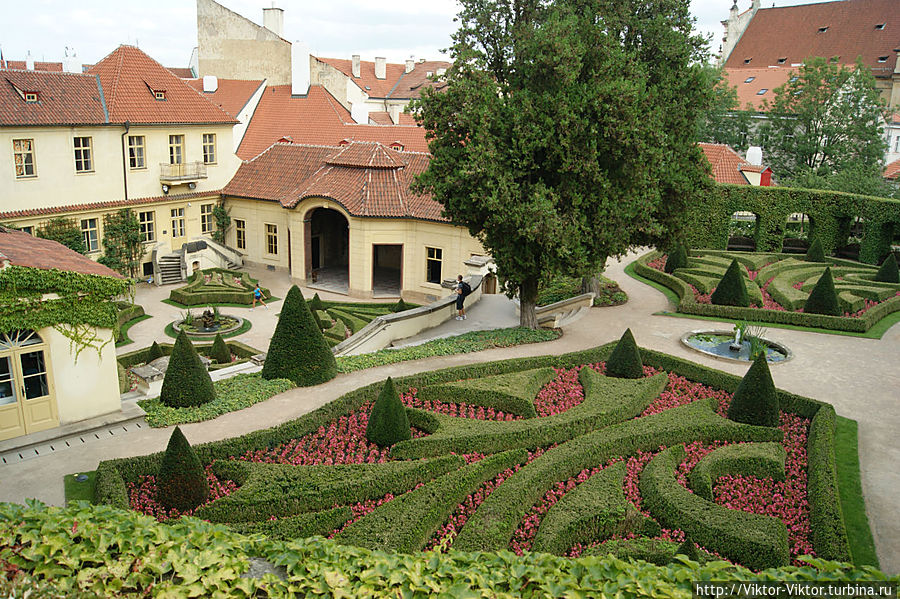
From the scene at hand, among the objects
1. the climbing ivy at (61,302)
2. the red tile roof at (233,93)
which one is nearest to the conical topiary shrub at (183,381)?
the climbing ivy at (61,302)

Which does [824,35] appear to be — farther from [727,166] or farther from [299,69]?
[299,69]

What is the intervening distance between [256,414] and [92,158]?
23112mm

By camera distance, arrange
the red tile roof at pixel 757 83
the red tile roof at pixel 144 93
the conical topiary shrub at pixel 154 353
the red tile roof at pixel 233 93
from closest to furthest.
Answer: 1. the conical topiary shrub at pixel 154 353
2. the red tile roof at pixel 144 93
3. the red tile roof at pixel 233 93
4. the red tile roof at pixel 757 83

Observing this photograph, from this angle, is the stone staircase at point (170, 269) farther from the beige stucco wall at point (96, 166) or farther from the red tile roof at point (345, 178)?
the red tile roof at point (345, 178)

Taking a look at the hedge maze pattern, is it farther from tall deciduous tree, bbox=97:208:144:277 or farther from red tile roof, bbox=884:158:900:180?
red tile roof, bbox=884:158:900:180

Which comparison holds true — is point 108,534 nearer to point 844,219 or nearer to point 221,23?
point 844,219

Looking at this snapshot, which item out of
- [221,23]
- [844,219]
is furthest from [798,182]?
[221,23]

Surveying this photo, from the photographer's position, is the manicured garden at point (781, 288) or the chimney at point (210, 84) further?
the chimney at point (210, 84)

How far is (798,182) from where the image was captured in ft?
152

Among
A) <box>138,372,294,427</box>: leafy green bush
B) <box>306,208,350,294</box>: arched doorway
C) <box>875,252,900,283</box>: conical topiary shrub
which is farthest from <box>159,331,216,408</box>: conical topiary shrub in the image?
<box>875,252,900,283</box>: conical topiary shrub

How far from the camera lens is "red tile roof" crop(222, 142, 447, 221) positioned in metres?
33.8

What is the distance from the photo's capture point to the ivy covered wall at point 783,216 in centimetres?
3641

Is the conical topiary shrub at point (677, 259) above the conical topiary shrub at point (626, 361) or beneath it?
above

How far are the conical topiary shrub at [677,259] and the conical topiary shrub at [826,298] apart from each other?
23.9 ft
